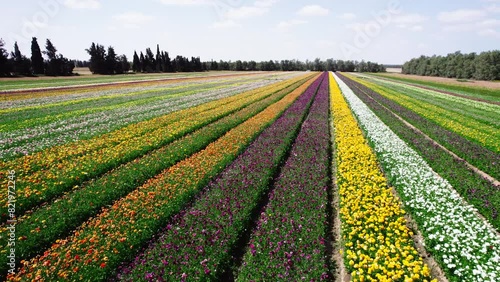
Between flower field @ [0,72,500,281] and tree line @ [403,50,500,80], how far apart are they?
110397 millimetres

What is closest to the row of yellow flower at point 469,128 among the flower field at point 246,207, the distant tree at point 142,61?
the flower field at point 246,207

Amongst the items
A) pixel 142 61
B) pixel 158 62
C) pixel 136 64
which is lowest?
pixel 136 64

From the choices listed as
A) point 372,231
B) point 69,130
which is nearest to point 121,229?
point 372,231

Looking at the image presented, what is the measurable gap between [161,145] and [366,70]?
652 feet

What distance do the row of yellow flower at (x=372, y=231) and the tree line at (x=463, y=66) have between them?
399 feet

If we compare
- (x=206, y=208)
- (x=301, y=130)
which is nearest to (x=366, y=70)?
(x=301, y=130)

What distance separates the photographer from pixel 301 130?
62.4ft

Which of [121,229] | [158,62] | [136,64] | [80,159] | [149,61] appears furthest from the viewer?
[158,62]

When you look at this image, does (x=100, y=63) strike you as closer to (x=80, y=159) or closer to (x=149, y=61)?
(x=149, y=61)

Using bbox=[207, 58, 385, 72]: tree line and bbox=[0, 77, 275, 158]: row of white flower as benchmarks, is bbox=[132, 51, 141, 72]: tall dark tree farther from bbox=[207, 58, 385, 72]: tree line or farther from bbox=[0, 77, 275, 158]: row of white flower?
bbox=[0, 77, 275, 158]: row of white flower

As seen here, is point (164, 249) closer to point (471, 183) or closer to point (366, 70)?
point (471, 183)

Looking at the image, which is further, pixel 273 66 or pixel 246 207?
pixel 273 66

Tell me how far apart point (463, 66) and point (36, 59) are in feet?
519

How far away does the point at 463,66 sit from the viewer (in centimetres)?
11200
